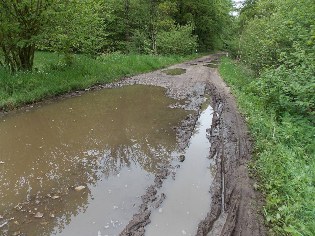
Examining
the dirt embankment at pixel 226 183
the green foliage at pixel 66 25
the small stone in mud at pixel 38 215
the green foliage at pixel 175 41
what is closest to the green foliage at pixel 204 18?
the green foliage at pixel 175 41

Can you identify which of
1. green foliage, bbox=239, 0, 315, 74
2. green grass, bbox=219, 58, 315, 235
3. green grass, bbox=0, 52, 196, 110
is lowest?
green grass, bbox=219, 58, 315, 235

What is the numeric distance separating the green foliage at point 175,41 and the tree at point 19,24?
51.5ft

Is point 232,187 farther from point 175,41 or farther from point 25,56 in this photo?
point 175,41

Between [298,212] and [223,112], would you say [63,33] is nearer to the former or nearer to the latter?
[223,112]

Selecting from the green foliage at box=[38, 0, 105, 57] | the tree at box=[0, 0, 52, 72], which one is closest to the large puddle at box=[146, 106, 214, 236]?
the green foliage at box=[38, 0, 105, 57]

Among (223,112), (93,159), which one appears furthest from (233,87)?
(93,159)

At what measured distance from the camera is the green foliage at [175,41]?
27156mm

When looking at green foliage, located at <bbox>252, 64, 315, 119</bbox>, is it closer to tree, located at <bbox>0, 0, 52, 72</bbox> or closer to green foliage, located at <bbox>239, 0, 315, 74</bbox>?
green foliage, located at <bbox>239, 0, 315, 74</bbox>

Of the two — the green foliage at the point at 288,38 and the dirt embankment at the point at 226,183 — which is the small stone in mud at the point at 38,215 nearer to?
the dirt embankment at the point at 226,183

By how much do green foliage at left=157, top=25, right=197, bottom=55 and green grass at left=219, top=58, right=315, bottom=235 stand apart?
19.1m

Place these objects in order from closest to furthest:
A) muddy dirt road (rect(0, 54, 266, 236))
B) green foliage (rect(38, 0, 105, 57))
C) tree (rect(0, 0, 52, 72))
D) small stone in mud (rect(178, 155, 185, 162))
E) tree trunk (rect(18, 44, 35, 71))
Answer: muddy dirt road (rect(0, 54, 266, 236))
small stone in mud (rect(178, 155, 185, 162))
tree (rect(0, 0, 52, 72))
green foliage (rect(38, 0, 105, 57))
tree trunk (rect(18, 44, 35, 71))

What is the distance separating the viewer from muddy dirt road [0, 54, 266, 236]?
183 inches

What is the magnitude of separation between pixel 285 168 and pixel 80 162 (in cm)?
421

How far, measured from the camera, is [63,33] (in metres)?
13.2
